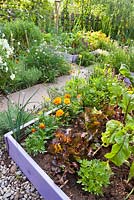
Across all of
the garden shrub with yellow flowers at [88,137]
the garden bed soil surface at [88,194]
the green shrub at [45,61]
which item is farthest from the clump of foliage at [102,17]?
the garden bed soil surface at [88,194]

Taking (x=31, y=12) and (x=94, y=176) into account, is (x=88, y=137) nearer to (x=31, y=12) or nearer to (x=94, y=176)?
(x=94, y=176)

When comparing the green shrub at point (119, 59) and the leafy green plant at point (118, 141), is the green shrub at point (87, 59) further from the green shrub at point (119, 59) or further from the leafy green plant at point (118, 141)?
the leafy green plant at point (118, 141)

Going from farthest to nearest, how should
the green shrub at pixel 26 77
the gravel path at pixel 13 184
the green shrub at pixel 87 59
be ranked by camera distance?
the green shrub at pixel 87 59 → the green shrub at pixel 26 77 → the gravel path at pixel 13 184

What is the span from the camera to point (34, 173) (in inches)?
78.7

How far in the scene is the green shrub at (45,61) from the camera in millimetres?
3617

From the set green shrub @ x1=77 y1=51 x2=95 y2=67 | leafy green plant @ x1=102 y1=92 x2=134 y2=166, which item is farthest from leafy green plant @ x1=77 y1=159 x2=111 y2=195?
green shrub @ x1=77 y1=51 x2=95 y2=67

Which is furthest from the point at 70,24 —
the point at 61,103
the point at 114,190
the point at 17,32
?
the point at 114,190

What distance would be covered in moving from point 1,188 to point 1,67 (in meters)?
1.46

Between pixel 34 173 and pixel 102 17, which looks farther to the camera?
pixel 102 17

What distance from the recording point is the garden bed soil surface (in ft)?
5.97

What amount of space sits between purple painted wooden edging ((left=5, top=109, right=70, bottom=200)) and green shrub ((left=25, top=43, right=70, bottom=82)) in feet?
4.43

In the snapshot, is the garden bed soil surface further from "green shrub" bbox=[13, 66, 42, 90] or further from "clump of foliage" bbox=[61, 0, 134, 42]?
"clump of foliage" bbox=[61, 0, 134, 42]

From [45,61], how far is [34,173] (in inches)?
78.6

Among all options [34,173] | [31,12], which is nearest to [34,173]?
[34,173]
